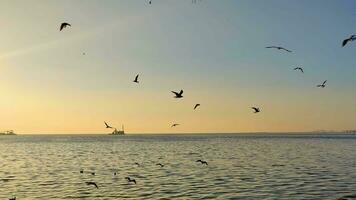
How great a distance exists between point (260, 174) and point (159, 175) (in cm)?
1162

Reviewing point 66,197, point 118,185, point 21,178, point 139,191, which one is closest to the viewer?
point 66,197

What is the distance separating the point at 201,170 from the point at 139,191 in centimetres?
1960

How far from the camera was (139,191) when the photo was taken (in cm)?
4488

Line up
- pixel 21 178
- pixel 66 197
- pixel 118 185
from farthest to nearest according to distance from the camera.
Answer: pixel 21 178
pixel 118 185
pixel 66 197

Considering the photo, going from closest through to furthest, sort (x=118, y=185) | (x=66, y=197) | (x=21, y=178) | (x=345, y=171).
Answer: (x=66, y=197)
(x=118, y=185)
(x=21, y=178)
(x=345, y=171)

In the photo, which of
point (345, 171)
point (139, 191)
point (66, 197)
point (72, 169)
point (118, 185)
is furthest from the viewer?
point (72, 169)

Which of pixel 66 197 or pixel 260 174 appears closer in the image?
pixel 66 197

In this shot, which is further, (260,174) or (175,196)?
(260,174)

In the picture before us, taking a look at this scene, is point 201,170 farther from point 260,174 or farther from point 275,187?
point 275,187

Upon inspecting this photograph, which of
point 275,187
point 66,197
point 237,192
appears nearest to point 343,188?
point 275,187

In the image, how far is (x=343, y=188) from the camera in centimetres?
4606

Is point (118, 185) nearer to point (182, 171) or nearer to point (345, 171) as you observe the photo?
point (182, 171)

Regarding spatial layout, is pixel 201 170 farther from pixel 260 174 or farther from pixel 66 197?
pixel 66 197

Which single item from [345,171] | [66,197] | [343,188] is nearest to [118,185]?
[66,197]
